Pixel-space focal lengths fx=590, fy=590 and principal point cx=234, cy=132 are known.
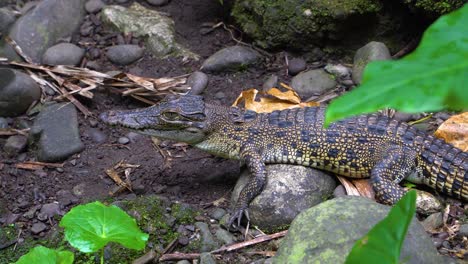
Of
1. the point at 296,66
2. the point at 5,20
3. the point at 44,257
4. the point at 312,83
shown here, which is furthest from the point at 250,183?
the point at 5,20

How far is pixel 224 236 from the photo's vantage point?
3748 mm

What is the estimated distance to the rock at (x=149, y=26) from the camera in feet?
18.0

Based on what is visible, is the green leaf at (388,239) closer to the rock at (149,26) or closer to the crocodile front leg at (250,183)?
the crocodile front leg at (250,183)

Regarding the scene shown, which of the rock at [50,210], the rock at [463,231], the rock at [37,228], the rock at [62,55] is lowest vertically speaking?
the rock at [37,228]

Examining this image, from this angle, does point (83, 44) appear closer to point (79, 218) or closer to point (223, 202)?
point (223, 202)

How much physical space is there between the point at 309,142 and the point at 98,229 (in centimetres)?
182

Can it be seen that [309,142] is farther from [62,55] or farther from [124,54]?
[62,55]

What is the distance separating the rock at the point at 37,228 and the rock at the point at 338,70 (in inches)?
105

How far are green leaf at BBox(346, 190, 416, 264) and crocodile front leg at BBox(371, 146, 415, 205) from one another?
2.14 metres

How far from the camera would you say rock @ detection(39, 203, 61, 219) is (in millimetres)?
3986

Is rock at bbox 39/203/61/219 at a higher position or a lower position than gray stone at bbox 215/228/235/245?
lower

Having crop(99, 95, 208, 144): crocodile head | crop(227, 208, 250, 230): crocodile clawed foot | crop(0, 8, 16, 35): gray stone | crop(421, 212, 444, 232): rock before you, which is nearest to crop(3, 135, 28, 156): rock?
crop(99, 95, 208, 144): crocodile head

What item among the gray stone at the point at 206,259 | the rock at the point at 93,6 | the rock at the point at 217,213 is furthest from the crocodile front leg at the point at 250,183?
the rock at the point at 93,6

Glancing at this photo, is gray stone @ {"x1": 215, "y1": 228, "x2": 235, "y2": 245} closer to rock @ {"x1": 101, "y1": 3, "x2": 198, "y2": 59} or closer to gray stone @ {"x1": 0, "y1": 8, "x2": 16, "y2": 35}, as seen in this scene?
rock @ {"x1": 101, "y1": 3, "x2": 198, "y2": 59}
